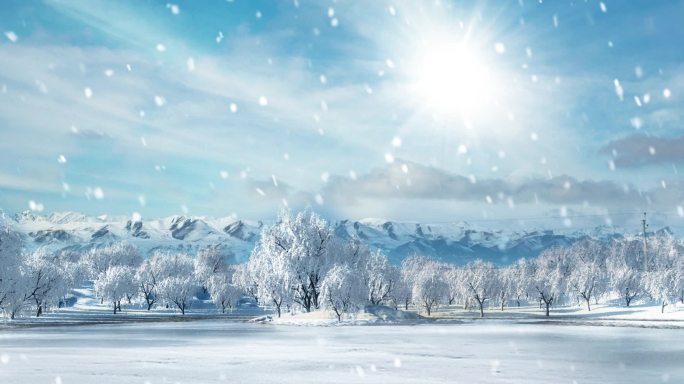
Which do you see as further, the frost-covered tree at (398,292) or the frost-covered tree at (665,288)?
the frost-covered tree at (398,292)

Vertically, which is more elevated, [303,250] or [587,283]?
[303,250]

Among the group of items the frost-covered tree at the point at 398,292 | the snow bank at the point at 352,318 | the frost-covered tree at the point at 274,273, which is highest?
the frost-covered tree at the point at 274,273

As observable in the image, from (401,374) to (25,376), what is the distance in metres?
12.6

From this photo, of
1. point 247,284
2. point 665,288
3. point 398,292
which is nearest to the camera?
point 665,288

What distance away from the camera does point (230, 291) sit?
437 feet

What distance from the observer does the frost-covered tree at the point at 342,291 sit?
7225cm

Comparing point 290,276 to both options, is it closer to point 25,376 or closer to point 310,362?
point 310,362


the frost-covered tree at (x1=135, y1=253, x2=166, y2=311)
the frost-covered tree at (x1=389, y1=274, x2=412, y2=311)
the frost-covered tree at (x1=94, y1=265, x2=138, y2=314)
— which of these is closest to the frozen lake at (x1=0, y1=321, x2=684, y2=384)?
A: the frost-covered tree at (x1=389, y1=274, x2=412, y2=311)

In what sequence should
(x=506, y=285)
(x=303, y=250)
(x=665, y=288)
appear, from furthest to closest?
(x=506, y=285) → (x=665, y=288) → (x=303, y=250)

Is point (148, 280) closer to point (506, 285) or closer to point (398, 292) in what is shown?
point (398, 292)

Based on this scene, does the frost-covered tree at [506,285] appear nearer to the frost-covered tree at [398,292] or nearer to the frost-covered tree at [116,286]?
the frost-covered tree at [398,292]

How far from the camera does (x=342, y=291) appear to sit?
72.2 m

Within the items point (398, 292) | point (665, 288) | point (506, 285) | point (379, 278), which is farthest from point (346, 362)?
point (506, 285)

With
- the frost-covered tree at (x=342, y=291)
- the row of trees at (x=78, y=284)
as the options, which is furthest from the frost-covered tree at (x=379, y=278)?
the row of trees at (x=78, y=284)
